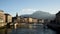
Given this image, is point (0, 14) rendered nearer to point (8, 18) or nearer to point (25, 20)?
point (8, 18)

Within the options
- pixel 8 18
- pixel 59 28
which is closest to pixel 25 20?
pixel 8 18

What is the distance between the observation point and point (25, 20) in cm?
13550

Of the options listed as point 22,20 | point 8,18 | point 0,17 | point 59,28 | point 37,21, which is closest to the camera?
point 59,28

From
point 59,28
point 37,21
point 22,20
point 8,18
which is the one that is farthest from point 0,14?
point 37,21

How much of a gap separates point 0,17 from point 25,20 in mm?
66519

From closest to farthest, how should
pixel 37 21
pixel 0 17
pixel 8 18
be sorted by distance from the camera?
pixel 0 17 < pixel 8 18 < pixel 37 21

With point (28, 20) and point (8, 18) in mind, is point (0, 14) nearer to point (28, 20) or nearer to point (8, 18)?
point (8, 18)

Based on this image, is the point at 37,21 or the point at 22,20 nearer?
the point at 22,20

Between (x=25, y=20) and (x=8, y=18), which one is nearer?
(x=8, y=18)

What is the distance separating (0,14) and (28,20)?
6938 centimetres

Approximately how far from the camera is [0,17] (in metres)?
70.1

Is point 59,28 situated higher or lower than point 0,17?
lower

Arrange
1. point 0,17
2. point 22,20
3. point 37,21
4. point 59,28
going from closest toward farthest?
point 59,28, point 0,17, point 22,20, point 37,21

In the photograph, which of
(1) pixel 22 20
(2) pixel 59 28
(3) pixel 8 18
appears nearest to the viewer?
(2) pixel 59 28
